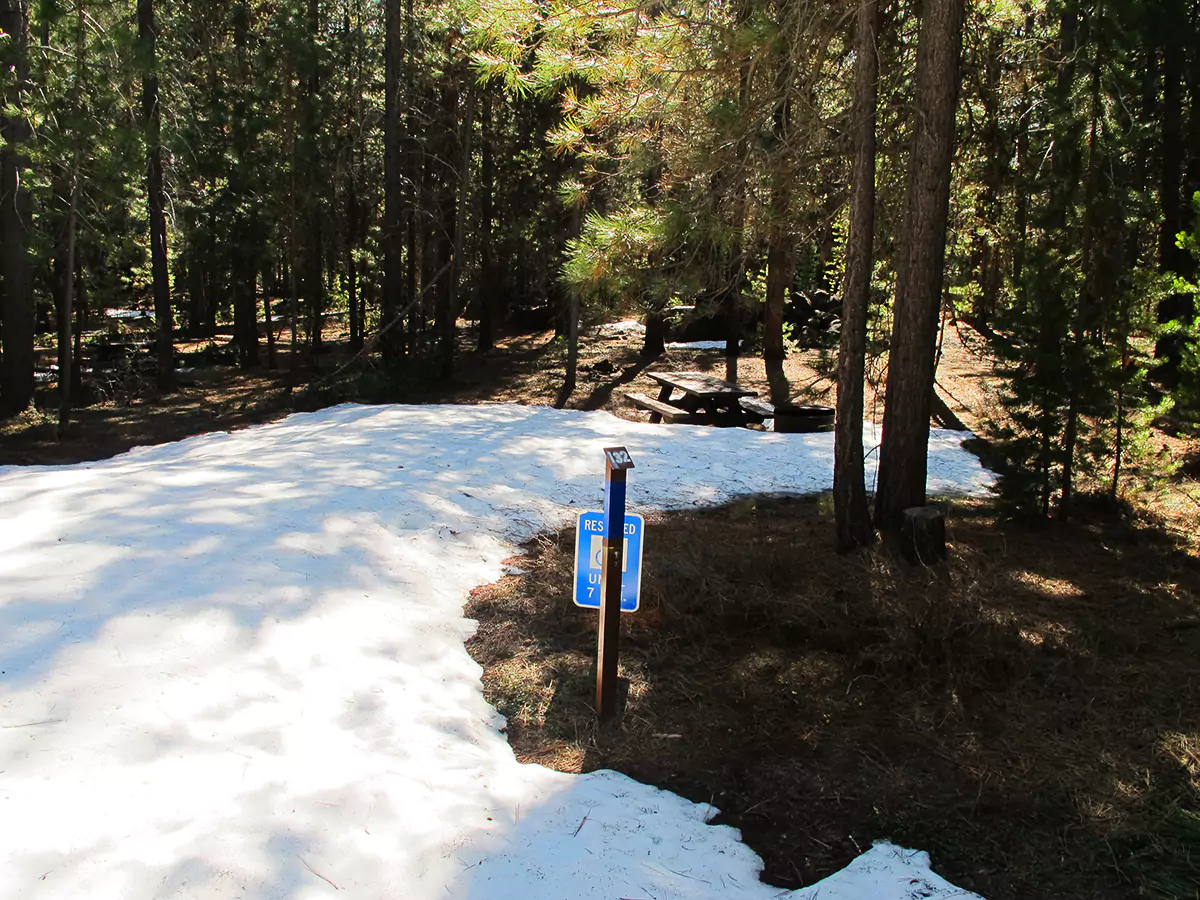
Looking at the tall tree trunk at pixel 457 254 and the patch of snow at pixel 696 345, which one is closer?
the tall tree trunk at pixel 457 254

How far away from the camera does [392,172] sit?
18.5 meters

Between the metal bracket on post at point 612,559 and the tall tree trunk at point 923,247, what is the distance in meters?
3.25

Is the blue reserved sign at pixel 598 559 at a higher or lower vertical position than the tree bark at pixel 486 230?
lower

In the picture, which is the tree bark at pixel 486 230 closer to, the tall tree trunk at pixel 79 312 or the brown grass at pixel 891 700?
the tall tree trunk at pixel 79 312

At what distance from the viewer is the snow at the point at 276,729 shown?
3.09 m

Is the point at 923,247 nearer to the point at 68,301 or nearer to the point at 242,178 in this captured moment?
the point at 68,301

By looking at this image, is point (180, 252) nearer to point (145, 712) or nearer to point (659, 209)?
point (659, 209)

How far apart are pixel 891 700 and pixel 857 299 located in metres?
3.12

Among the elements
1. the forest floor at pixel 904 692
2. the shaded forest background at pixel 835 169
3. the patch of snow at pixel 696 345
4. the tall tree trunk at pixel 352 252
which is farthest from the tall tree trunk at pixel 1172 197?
the tall tree trunk at pixel 352 252

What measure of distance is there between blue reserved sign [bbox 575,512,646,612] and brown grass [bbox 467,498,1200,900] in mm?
642

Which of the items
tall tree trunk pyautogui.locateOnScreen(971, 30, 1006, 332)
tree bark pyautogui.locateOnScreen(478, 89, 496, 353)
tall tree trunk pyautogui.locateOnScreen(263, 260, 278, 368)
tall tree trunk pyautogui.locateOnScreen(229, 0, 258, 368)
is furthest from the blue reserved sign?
tall tree trunk pyautogui.locateOnScreen(229, 0, 258, 368)

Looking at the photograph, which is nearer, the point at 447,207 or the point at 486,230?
the point at 486,230

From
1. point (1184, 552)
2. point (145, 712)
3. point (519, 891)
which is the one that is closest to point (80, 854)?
point (145, 712)

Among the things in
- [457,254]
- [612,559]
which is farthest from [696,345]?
[612,559]
